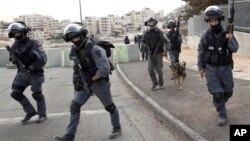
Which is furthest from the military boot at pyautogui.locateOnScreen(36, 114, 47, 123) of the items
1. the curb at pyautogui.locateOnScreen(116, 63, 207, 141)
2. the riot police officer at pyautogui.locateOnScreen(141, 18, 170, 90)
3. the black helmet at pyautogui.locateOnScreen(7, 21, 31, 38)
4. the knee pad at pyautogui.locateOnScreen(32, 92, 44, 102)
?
the riot police officer at pyautogui.locateOnScreen(141, 18, 170, 90)

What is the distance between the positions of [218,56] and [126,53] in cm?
1816

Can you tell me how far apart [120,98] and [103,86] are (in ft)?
15.6

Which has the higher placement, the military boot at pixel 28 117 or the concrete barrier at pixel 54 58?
the military boot at pixel 28 117

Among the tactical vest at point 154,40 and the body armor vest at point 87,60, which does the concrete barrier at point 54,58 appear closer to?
the tactical vest at point 154,40

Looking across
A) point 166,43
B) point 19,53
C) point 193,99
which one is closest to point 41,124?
point 19,53

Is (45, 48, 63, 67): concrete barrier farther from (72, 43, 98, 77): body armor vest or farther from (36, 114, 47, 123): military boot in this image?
(72, 43, 98, 77): body armor vest

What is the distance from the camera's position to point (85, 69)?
21.7 feet

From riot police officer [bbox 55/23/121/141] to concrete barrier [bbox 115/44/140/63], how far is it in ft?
57.7

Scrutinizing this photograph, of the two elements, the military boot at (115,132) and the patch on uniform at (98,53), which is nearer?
the patch on uniform at (98,53)

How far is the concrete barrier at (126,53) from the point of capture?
962 inches

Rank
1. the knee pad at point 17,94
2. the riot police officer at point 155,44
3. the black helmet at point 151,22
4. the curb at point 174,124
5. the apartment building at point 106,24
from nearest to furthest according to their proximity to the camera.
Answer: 1. the curb at point 174,124
2. the knee pad at point 17,94
3. the black helmet at point 151,22
4. the riot police officer at point 155,44
5. the apartment building at point 106,24

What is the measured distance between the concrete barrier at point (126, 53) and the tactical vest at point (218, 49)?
1780 cm

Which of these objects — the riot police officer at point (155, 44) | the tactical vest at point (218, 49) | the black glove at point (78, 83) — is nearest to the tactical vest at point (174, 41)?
the riot police officer at point (155, 44)

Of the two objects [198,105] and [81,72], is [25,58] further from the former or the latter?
[198,105]
